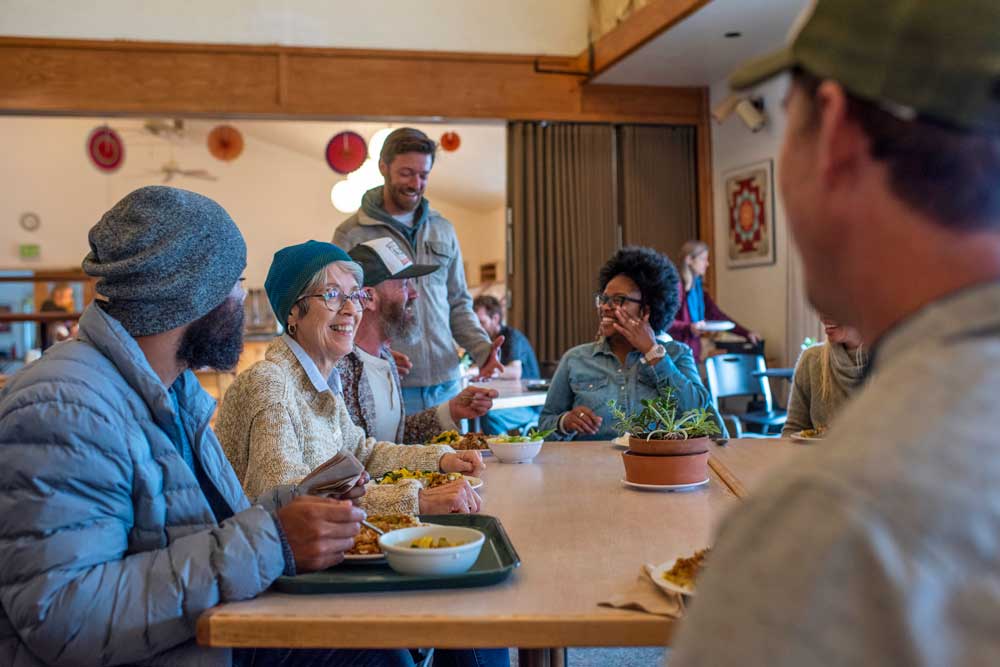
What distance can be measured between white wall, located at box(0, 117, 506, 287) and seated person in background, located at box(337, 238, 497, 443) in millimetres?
10608

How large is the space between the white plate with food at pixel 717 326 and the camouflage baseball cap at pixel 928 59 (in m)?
5.70

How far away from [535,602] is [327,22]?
6.09m

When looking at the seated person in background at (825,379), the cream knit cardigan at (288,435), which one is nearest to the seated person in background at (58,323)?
the cream knit cardigan at (288,435)

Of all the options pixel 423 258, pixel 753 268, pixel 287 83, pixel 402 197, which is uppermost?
pixel 287 83

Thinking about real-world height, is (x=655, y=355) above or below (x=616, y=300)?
below

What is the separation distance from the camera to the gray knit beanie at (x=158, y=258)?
4.77ft

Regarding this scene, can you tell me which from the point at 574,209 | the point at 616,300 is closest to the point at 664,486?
the point at 616,300

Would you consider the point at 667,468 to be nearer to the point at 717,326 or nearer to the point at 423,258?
the point at 423,258

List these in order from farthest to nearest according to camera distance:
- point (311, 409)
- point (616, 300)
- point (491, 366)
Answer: point (491, 366), point (616, 300), point (311, 409)

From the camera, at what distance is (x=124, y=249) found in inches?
57.1

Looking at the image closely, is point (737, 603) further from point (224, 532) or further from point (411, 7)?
point (411, 7)

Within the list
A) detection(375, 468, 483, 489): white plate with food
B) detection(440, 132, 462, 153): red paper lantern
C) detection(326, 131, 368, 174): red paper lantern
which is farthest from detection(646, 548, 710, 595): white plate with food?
detection(440, 132, 462, 153): red paper lantern

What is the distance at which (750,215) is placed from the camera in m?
6.81

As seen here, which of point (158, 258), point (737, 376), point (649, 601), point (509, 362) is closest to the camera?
point (649, 601)
